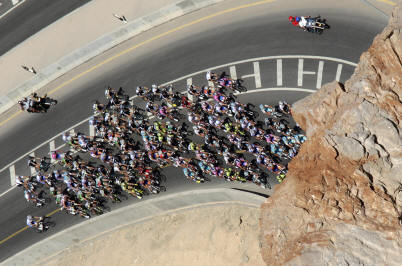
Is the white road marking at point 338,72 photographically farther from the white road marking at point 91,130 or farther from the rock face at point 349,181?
the white road marking at point 91,130

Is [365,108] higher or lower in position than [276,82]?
lower

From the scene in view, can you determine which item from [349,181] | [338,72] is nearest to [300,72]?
[338,72]

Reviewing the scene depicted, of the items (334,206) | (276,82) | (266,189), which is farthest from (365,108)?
(276,82)

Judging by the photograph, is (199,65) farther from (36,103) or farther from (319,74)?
(36,103)

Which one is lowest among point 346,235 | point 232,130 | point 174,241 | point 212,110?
point 346,235

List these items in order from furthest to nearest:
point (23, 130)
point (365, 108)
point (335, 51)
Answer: point (23, 130)
point (335, 51)
point (365, 108)

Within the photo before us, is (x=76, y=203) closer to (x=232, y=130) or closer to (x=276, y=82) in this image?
(x=232, y=130)
